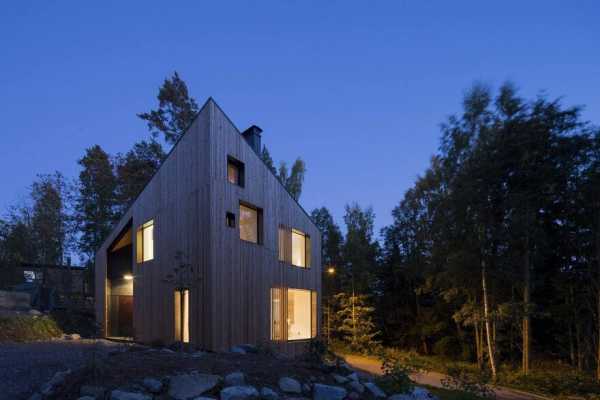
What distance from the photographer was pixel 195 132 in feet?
34.5

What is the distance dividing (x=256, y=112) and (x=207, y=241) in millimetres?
120903

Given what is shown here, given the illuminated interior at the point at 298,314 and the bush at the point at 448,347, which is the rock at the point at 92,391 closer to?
the illuminated interior at the point at 298,314

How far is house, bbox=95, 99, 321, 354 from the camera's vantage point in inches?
377

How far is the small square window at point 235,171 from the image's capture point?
10.8 meters

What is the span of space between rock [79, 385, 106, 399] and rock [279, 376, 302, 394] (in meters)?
1.87

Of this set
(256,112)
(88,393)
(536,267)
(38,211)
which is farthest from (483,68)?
(256,112)

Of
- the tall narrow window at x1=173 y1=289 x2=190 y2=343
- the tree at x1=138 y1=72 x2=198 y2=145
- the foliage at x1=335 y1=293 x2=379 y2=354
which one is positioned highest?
the tree at x1=138 y1=72 x2=198 y2=145

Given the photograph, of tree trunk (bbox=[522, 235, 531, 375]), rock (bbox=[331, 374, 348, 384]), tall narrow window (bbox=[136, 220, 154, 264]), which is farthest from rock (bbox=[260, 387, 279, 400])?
tree trunk (bbox=[522, 235, 531, 375])

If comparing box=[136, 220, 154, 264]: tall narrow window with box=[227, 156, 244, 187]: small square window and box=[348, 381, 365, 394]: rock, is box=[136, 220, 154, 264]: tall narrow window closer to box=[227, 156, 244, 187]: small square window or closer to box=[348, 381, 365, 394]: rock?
box=[227, 156, 244, 187]: small square window

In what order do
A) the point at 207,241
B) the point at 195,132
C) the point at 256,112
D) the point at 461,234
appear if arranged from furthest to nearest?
the point at 256,112 < the point at 461,234 < the point at 195,132 < the point at 207,241

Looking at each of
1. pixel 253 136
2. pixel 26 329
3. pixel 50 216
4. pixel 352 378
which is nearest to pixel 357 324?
pixel 253 136

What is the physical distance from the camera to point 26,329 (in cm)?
1176

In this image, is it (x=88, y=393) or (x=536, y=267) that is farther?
(x=536, y=267)

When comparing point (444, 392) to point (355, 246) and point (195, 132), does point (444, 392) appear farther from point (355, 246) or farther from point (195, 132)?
point (355, 246)
